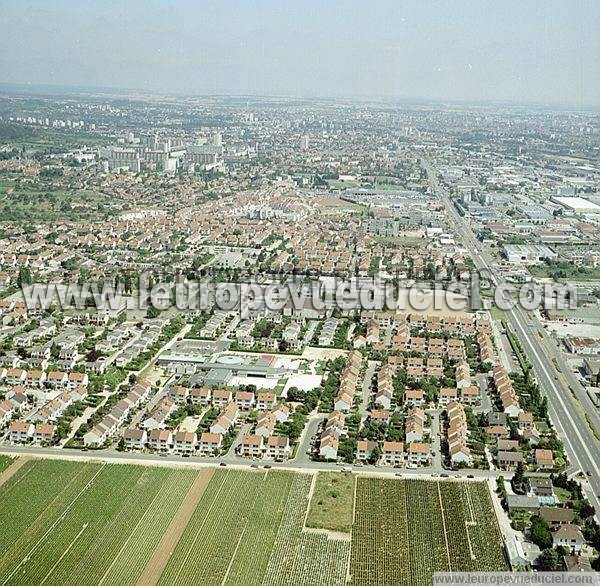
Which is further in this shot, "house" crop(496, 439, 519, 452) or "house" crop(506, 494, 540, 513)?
"house" crop(496, 439, 519, 452)

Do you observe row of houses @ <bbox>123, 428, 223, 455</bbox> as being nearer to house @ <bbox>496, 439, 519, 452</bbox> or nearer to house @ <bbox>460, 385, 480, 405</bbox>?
house @ <bbox>496, 439, 519, 452</bbox>

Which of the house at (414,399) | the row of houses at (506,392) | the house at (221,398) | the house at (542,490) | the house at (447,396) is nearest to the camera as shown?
the house at (542,490)

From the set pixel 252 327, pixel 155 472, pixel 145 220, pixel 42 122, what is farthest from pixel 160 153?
pixel 155 472

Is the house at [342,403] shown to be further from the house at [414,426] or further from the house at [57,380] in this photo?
the house at [57,380]

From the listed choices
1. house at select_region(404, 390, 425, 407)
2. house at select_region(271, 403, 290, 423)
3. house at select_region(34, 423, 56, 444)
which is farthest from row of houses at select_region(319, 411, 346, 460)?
house at select_region(34, 423, 56, 444)

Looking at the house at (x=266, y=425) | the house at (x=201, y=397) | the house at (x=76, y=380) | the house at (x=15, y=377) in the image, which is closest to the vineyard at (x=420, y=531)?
the house at (x=266, y=425)

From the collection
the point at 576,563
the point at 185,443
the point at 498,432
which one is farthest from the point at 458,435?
the point at 185,443
